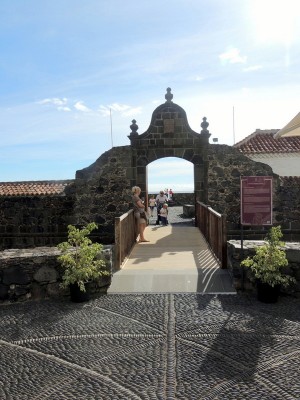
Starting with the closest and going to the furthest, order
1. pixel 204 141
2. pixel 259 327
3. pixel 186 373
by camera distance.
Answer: pixel 186 373 < pixel 259 327 < pixel 204 141

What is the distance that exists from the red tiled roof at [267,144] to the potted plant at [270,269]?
17336 millimetres

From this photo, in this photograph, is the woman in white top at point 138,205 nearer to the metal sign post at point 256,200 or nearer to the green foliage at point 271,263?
the metal sign post at point 256,200

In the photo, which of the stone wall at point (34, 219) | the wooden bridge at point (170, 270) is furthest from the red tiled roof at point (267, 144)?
the wooden bridge at point (170, 270)

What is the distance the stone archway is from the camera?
45.9ft

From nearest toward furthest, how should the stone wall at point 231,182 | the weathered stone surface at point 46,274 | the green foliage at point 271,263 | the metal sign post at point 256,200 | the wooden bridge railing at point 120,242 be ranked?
1. the green foliage at point 271,263
2. the weathered stone surface at point 46,274
3. the metal sign post at point 256,200
4. the wooden bridge railing at point 120,242
5. the stone wall at point 231,182

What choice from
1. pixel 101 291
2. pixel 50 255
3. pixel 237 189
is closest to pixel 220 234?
pixel 101 291

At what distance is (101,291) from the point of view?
6.41 metres

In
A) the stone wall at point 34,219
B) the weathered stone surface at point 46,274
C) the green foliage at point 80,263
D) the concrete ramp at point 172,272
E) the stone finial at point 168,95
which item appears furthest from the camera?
the stone wall at point 34,219

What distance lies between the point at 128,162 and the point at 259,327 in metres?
9.92

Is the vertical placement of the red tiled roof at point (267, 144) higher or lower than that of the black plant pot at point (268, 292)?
higher

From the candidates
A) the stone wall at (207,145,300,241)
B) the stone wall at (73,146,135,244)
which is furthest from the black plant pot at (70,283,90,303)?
the stone wall at (207,145,300,241)

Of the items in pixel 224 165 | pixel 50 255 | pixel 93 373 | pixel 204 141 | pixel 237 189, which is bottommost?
pixel 93 373

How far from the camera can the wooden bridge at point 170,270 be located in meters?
6.41

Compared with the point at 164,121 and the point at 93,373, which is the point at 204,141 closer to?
the point at 164,121
